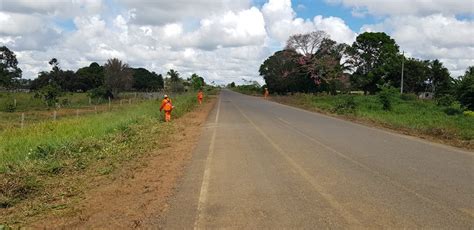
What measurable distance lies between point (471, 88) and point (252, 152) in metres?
22.3

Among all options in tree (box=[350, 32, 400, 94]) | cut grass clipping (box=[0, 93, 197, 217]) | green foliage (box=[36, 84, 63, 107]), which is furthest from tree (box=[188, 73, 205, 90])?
cut grass clipping (box=[0, 93, 197, 217])

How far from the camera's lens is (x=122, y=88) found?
2837 inches

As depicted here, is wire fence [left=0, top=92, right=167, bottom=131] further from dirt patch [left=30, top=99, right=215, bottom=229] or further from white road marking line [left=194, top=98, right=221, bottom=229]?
white road marking line [left=194, top=98, right=221, bottom=229]

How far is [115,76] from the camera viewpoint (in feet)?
228

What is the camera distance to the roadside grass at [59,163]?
23.3 ft

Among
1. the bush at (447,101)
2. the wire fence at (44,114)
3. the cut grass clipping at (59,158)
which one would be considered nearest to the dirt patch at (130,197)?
the cut grass clipping at (59,158)

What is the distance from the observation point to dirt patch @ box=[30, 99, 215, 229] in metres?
6.04

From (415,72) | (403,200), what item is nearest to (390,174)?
(403,200)

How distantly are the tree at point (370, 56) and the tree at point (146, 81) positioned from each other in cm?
6706

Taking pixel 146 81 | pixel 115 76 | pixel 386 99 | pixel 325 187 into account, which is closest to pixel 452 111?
pixel 386 99

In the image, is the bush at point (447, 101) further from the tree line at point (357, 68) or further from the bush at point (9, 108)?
the bush at point (9, 108)

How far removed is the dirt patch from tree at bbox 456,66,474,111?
24.0 m

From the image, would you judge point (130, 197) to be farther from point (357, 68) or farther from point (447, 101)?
point (357, 68)

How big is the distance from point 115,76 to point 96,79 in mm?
34500
